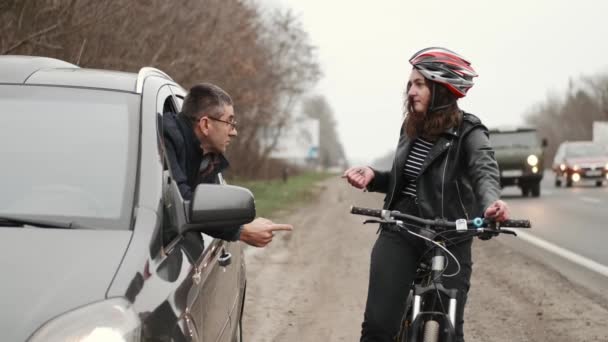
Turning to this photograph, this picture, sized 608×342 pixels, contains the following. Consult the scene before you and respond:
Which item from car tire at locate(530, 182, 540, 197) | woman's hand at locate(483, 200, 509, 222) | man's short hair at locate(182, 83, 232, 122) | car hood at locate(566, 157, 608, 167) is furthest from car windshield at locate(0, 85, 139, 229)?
car hood at locate(566, 157, 608, 167)

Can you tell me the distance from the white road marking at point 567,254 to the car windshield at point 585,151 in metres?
20.6

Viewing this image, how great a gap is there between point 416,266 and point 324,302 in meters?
4.94

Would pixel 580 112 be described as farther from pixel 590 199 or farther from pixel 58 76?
pixel 58 76

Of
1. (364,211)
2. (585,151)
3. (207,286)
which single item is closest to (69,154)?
(207,286)

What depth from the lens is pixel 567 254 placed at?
41.6 ft

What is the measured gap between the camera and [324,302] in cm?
916

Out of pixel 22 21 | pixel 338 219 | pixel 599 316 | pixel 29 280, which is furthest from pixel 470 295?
pixel 338 219

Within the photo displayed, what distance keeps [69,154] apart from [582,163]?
3354cm

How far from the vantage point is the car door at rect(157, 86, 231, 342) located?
3389 mm

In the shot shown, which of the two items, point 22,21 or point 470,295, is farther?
point 22,21

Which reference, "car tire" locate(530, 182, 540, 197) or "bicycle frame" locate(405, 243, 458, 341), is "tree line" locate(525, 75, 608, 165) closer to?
"car tire" locate(530, 182, 540, 197)

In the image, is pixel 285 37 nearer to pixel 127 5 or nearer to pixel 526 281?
pixel 127 5

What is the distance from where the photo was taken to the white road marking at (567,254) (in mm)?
11062

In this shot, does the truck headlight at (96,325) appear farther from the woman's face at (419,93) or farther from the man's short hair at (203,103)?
the woman's face at (419,93)
